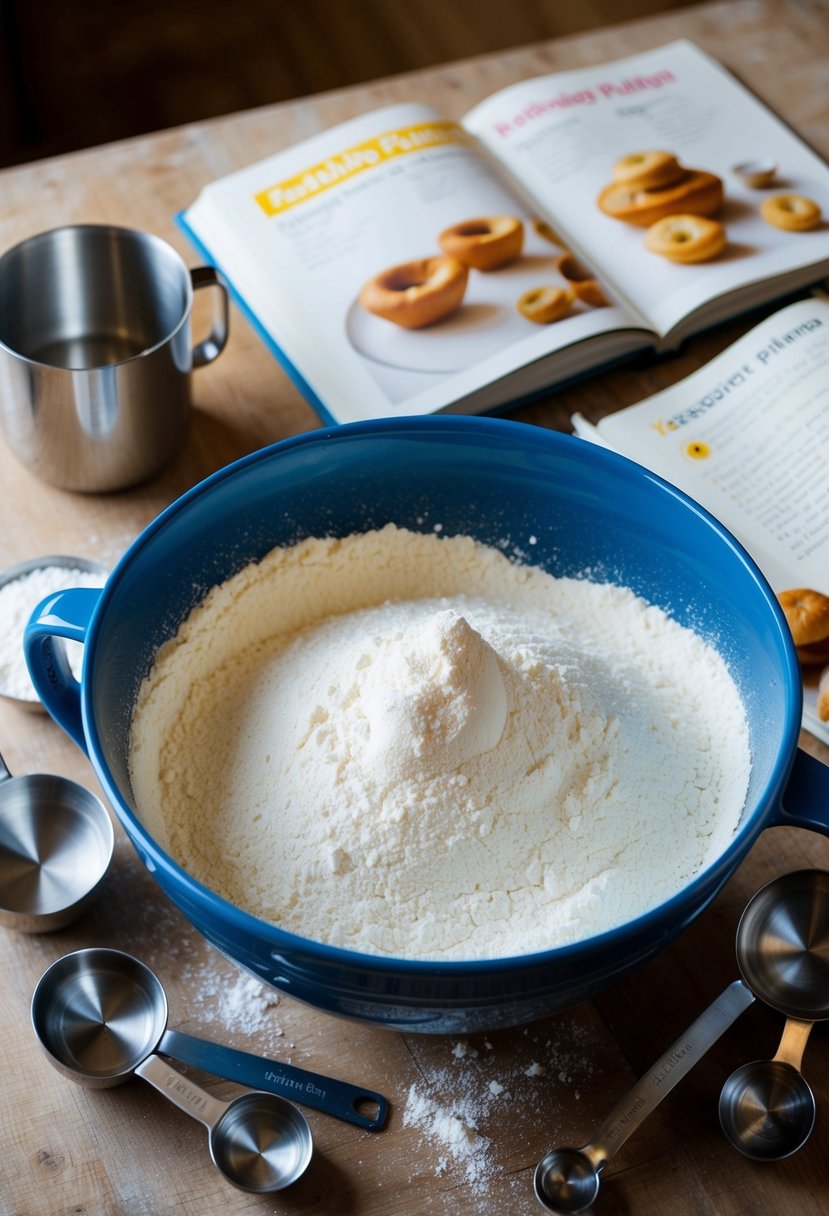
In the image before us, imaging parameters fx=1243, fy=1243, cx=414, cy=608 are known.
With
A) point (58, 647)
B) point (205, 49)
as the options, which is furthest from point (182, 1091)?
point (205, 49)

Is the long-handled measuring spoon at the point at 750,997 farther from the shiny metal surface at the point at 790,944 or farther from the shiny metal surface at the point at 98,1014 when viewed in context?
the shiny metal surface at the point at 98,1014

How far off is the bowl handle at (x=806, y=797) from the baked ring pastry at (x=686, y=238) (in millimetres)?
636

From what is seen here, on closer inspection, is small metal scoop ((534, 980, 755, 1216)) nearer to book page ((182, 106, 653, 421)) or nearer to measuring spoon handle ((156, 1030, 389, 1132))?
measuring spoon handle ((156, 1030, 389, 1132))

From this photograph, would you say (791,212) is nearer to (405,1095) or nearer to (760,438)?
(760,438)

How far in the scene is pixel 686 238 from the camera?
1200mm

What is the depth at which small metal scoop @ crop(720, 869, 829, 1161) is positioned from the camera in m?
0.72

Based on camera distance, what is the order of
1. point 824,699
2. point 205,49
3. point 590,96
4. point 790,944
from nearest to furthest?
1. point 790,944
2. point 824,699
3. point 590,96
4. point 205,49

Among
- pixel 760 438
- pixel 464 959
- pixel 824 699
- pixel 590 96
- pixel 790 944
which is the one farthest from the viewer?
pixel 590 96

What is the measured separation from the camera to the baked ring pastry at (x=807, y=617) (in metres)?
0.93

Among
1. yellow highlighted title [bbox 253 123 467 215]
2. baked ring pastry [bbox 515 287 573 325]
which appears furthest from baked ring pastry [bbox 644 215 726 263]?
yellow highlighted title [bbox 253 123 467 215]

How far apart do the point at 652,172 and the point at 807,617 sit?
1.78 ft

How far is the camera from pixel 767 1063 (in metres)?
0.74

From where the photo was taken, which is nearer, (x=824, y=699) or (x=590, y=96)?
(x=824, y=699)

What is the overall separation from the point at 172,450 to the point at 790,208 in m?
0.66
